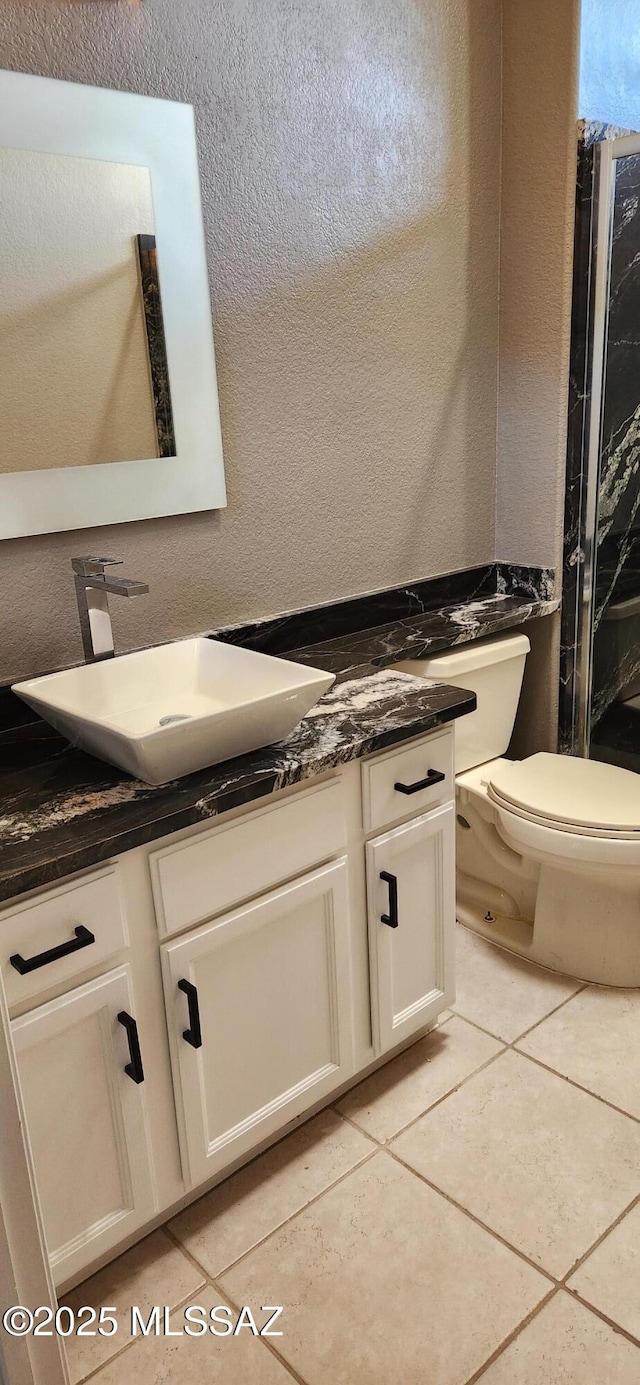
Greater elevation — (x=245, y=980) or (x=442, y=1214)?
(x=245, y=980)

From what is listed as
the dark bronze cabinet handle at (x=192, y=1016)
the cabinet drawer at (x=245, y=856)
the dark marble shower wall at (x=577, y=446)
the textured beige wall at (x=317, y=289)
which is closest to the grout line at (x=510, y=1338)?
the dark bronze cabinet handle at (x=192, y=1016)

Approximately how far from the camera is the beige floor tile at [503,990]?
2084 millimetres

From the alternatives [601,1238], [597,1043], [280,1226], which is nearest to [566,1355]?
[601,1238]

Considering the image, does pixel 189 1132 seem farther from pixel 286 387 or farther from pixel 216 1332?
pixel 286 387

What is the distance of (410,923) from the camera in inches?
71.7

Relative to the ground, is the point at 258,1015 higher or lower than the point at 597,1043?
higher

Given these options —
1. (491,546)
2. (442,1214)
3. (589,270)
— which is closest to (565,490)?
(491,546)

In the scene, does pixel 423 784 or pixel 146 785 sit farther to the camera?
pixel 423 784

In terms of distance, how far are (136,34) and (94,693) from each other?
1166 millimetres

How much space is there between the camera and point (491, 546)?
264cm

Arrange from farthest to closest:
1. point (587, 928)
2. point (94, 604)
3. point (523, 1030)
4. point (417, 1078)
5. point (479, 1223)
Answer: point (587, 928), point (523, 1030), point (417, 1078), point (94, 604), point (479, 1223)

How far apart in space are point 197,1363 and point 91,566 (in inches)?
50.0

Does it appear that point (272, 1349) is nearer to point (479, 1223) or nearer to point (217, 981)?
point (479, 1223)

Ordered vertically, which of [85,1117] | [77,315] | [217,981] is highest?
[77,315]
